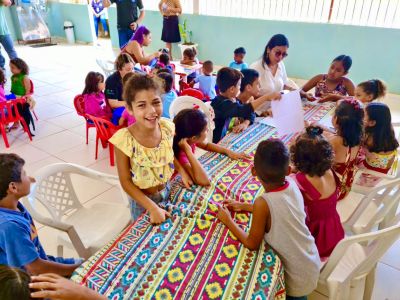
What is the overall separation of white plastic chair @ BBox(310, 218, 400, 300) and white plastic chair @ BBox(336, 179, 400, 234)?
212mm

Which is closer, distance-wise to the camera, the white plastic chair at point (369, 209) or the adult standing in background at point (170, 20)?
the white plastic chair at point (369, 209)

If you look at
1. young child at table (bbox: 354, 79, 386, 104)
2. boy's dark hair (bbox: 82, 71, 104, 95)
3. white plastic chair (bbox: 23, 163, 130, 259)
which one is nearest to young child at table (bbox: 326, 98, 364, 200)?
young child at table (bbox: 354, 79, 386, 104)

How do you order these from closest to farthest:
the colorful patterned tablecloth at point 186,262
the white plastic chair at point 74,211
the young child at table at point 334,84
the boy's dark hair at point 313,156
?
the colorful patterned tablecloth at point 186,262
the boy's dark hair at point 313,156
the white plastic chair at point 74,211
the young child at table at point 334,84

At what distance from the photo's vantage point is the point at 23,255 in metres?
1.24

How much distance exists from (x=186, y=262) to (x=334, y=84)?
104 inches

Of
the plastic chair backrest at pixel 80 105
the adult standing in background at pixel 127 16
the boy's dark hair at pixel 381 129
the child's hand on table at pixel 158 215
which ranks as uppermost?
the adult standing in background at pixel 127 16

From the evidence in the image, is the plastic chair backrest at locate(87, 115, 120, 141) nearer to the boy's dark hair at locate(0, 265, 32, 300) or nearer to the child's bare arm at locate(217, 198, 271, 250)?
the child's bare arm at locate(217, 198, 271, 250)

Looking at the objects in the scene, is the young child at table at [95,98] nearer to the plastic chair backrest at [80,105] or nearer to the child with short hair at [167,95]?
the plastic chair backrest at [80,105]

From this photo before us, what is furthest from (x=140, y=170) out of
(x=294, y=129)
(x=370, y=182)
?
(x=370, y=182)

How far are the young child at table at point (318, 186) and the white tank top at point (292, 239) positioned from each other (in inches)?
9.3

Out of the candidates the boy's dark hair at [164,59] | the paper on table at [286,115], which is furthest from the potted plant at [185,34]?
the paper on table at [286,115]

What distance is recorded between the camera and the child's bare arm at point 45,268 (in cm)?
126

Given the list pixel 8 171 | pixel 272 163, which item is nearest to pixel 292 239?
pixel 272 163

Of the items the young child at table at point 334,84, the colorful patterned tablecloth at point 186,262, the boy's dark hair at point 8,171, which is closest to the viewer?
the colorful patterned tablecloth at point 186,262
